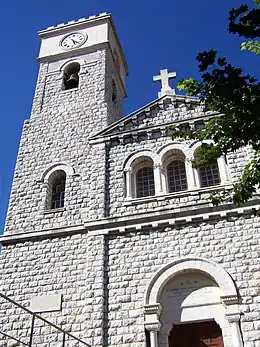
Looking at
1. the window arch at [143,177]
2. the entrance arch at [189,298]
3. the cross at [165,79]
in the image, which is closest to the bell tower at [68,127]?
the window arch at [143,177]

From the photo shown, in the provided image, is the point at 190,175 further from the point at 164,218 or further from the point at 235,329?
the point at 235,329

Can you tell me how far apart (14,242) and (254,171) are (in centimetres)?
904

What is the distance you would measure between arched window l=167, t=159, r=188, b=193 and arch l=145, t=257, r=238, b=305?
9.04ft

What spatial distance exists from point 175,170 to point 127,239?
10.1ft

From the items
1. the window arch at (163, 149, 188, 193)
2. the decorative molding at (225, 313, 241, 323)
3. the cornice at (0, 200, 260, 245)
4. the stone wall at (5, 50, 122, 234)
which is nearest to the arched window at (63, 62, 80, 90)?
the stone wall at (5, 50, 122, 234)

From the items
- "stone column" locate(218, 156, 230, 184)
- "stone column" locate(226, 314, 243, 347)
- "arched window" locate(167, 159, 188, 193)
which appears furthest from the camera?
"arched window" locate(167, 159, 188, 193)

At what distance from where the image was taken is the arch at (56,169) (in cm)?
1602

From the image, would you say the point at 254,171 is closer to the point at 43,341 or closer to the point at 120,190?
the point at 120,190

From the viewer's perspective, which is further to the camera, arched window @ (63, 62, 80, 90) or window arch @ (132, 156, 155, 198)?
arched window @ (63, 62, 80, 90)

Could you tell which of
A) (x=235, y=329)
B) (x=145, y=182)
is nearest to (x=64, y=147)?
(x=145, y=182)

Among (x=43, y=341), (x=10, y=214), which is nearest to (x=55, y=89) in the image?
(x=10, y=214)

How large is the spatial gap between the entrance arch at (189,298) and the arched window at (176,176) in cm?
276

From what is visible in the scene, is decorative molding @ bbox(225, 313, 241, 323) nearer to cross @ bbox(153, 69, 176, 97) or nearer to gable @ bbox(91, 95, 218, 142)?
gable @ bbox(91, 95, 218, 142)

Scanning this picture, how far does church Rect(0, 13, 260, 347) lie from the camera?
11742mm
